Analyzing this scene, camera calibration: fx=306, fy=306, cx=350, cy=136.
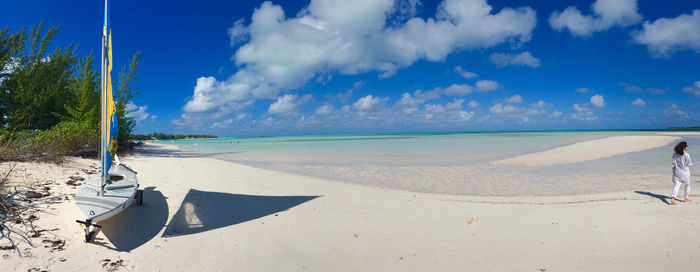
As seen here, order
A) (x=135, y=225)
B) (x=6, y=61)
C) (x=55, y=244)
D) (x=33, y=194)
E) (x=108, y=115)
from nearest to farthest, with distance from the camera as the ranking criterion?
(x=55, y=244), (x=135, y=225), (x=108, y=115), (x=33, y=194), (x=6, y=61)

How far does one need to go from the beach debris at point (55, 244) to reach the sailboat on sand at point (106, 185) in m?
0.29

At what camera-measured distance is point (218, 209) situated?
6.62 m

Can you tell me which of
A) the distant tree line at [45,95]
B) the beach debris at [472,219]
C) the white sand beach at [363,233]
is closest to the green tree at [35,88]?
the distant tree line at [45,95]

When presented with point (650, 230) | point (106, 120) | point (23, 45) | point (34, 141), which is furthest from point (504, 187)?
point (23, 45)

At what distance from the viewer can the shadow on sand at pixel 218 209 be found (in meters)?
5.49

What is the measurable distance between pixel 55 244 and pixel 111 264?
106 cm

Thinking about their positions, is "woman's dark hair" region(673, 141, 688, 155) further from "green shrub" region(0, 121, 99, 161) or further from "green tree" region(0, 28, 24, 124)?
"green tree" region(0, 28, 24, 124)

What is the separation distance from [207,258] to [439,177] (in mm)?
8599

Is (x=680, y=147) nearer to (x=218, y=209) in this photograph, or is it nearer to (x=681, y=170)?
(x=681, y=170)

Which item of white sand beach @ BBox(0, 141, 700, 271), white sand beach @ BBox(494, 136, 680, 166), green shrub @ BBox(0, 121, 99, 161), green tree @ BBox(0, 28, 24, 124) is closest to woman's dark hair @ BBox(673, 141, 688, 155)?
white sand beach @ BBox(0, 141, 700, 271)

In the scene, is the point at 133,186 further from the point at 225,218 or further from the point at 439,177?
the point at 439,177

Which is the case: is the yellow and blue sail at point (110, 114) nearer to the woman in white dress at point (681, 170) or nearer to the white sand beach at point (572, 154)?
the woman in white dress at point (681, 170)

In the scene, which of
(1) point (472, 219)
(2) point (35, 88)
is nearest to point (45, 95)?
(2) point (35, 88)

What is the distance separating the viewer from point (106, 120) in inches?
207
